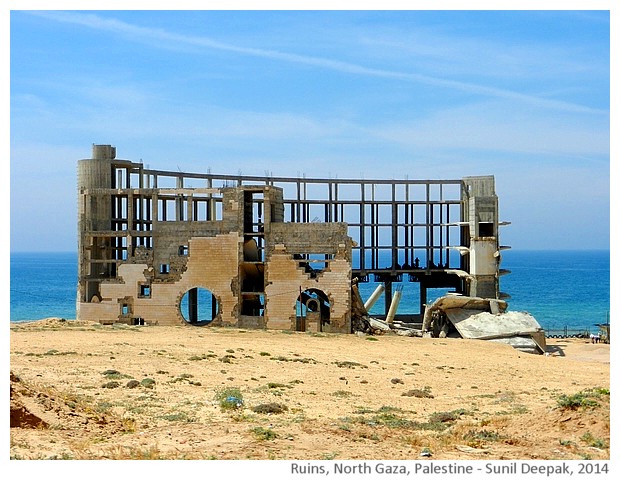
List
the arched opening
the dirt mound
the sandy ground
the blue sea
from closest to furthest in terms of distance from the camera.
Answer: the sandy ground < the dirt mound < the arched opening < the blue sea

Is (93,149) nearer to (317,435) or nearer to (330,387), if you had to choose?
(330,387)

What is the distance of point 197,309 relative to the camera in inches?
2746

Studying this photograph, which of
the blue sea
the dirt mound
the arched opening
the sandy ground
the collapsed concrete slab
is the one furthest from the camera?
the blue sea

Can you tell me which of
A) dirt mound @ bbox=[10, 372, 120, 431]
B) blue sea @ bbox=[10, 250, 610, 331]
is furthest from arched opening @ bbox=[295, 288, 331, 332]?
blue sea @ bbox=[10, 250, 610, 331]

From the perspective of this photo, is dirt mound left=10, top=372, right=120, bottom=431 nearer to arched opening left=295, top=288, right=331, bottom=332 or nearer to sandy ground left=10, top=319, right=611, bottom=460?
sandy ground left=10, top=319, right=611, bottom=460

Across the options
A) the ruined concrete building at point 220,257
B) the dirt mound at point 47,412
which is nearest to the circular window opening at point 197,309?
the ruined concrete building at point 220,257

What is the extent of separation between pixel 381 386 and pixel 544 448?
10.7 meters

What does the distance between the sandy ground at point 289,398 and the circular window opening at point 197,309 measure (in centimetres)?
808

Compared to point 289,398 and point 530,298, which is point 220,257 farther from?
point 530,298

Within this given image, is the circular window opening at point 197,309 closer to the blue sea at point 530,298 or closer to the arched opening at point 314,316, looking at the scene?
the arched opening at point 314,316

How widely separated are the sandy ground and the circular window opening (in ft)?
26.5

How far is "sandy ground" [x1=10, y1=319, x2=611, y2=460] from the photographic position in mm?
16812

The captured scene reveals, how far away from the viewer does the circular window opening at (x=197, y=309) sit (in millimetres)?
48369

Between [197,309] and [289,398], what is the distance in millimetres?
46789
